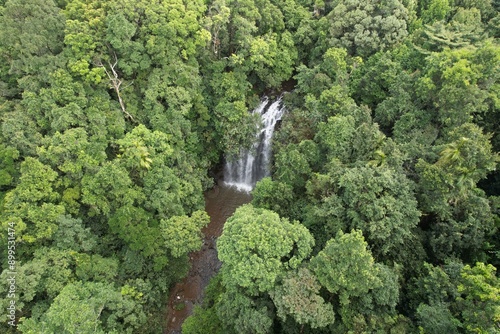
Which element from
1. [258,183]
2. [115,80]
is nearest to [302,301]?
[258,183]

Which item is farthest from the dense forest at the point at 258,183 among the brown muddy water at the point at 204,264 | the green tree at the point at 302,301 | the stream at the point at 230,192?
the stream at the point at 230,192

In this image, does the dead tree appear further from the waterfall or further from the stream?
the waterfall

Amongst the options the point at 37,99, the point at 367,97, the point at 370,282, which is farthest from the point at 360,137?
the point at 37,99

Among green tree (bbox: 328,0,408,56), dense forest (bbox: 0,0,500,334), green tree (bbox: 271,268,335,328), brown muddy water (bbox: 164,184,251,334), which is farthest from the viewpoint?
green tree (bbox: 328,0,408,56)

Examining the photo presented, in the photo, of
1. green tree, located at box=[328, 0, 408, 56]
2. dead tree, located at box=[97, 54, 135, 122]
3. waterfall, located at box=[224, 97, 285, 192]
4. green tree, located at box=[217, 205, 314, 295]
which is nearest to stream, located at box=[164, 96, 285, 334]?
waterfall, located at box=[224, 97, 285, 192]

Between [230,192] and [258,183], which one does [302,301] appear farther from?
[230,192]

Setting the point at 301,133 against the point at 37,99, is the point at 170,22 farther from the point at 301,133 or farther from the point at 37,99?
the point at 301,133

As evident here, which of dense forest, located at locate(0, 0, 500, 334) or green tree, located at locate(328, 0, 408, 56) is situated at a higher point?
green tree, located at locate(328, 0, 408, 56)
